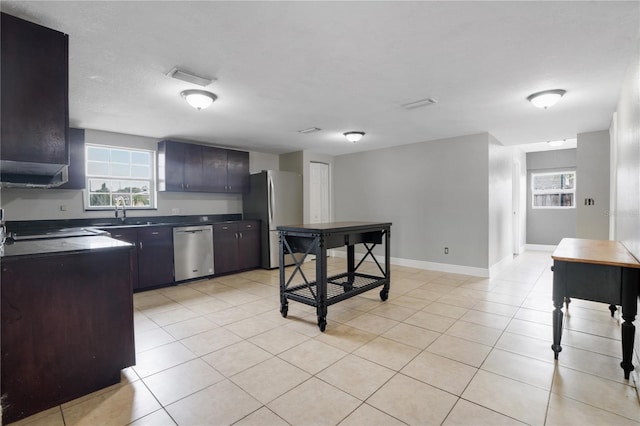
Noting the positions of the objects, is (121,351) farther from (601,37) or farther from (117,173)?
(601,37)

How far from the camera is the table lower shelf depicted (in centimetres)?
319

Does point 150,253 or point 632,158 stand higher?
point 632,158

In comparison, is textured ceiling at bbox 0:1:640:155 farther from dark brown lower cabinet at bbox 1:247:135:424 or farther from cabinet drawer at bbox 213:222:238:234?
cabinet drawer at bbox 213:222:238:234

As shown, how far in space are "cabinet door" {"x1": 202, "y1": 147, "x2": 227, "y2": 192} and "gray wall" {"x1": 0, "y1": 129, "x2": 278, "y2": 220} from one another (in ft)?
1.03

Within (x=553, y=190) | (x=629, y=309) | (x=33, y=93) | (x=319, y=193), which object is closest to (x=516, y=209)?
(x=553, y=190)

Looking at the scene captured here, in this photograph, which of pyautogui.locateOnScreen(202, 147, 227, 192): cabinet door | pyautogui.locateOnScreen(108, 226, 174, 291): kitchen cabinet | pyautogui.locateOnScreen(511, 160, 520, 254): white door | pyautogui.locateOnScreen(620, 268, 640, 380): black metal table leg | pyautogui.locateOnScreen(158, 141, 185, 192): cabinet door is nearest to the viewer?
pyautogui.locateOnScreen(620, 268, 640, 380): black metal table leg

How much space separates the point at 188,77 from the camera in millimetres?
2664

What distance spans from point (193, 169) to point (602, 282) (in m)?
5.40

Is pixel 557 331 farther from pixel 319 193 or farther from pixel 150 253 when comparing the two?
pixel 319 193

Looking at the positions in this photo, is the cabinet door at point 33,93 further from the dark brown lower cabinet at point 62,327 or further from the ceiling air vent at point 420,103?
the ceiling air vent at point 420,103

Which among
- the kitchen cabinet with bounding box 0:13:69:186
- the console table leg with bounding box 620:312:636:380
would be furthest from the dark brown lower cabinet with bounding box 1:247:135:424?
the console table leg with bounding box 620:312:636:380

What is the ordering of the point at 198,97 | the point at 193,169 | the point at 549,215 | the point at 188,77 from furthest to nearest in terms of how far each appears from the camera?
1. the point at 549,215
2. the point at 193,169
3. the point at 198,97
4. the point at 188,77

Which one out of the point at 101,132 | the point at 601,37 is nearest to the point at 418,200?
the point at 601,37

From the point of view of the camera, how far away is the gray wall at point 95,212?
3.93 meters
